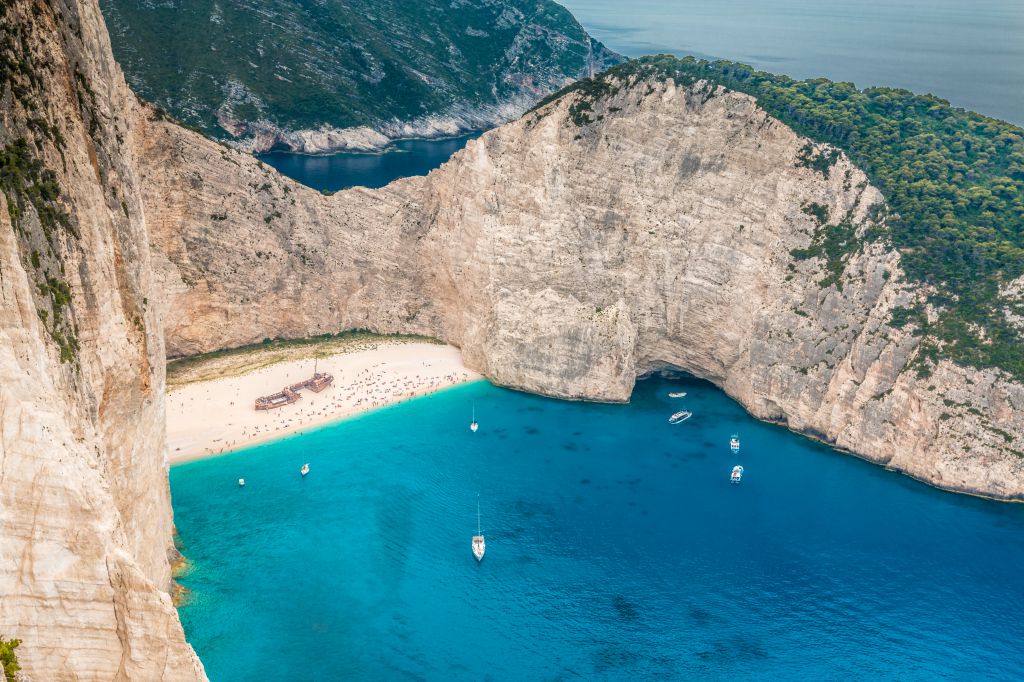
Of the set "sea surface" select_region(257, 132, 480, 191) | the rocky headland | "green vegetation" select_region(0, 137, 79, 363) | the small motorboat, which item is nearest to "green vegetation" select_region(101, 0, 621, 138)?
"sea surface" select_region(257, 132, 480, 191)

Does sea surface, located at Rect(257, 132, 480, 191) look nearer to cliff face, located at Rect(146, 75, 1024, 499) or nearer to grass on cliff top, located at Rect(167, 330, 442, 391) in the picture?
cliff face, located at Rect(146, 75, 1024, 499)

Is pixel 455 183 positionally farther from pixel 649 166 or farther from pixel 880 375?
pixel 880 375

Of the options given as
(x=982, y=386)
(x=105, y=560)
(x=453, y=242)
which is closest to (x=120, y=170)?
(x=105, y=560)

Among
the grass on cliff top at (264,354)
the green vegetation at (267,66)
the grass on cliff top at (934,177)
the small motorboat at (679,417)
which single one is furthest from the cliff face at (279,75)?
the small motorboat at (679,417)

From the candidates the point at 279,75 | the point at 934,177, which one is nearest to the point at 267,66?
the point at 279,75

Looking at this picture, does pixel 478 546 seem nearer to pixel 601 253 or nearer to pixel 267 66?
pixel 601 253

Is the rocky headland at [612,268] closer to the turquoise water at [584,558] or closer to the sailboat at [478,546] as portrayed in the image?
the turquoise water at [584,558]
